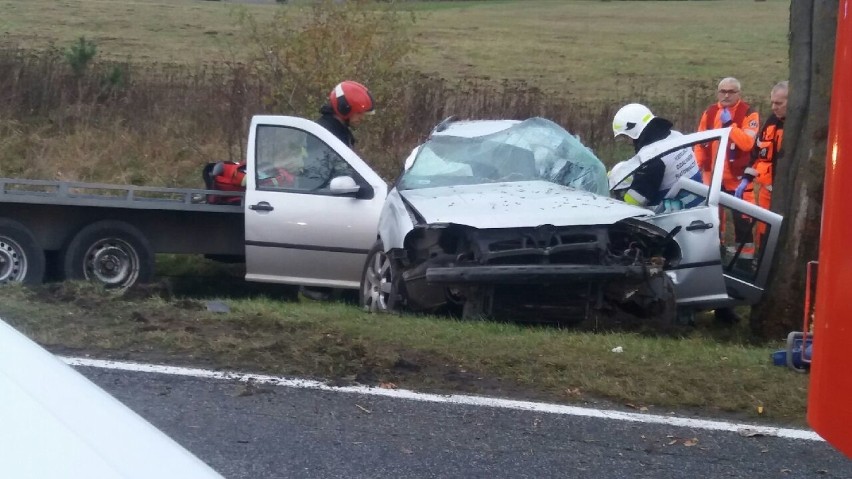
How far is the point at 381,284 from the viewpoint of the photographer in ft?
26.7

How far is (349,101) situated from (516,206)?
96.6 inches

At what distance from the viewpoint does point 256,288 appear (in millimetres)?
10164

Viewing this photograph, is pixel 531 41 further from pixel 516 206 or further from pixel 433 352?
pixel 433 352

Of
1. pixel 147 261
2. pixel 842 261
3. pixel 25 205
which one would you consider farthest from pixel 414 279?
pixel 842 261

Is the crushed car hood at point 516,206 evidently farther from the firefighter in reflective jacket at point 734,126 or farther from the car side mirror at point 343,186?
the firefighter in reflective jacket at point 734,126

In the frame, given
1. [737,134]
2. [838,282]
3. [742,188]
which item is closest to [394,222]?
[742,188]

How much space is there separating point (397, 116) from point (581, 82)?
42.2 feet

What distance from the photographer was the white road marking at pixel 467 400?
17.9 feet

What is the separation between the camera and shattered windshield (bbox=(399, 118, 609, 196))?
341 inches

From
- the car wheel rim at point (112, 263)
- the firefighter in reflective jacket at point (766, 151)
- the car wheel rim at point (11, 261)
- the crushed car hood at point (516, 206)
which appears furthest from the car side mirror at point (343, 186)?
the firefighter in reflective jacket at point (766, 151)

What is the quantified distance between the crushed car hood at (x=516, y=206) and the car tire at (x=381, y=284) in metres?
0.47

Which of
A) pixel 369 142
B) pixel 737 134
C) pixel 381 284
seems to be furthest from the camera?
pixel 369 142

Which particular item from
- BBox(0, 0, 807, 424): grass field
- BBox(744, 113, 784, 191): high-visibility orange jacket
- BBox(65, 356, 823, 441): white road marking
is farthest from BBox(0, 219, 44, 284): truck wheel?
BBox(744, 113, 784, 191): high-visibility orange jacket

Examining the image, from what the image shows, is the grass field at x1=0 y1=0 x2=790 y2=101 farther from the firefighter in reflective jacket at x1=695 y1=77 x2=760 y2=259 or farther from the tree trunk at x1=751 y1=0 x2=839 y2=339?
the tree trunk at x1=751 y1=0 x2=839 y2=339
